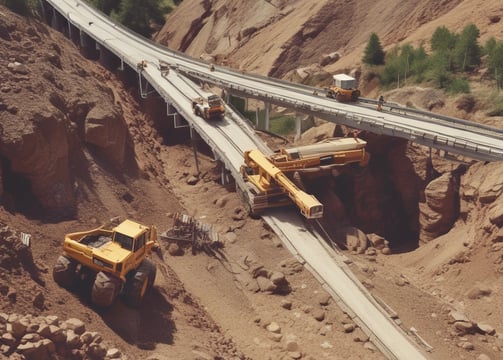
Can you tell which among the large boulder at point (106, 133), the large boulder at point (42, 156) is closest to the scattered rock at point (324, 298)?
the large boulder at point (42, 156)

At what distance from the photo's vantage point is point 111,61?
194 feet

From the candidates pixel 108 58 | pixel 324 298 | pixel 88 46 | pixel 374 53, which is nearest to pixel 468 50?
pixel 374 53

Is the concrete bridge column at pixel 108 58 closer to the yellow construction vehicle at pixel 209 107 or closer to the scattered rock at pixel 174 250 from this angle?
the yellow construction vehicle at pixel 209 107

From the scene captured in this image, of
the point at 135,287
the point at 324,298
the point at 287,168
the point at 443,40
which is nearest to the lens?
the point at 135,287

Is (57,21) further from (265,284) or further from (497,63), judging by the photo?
(265,284)

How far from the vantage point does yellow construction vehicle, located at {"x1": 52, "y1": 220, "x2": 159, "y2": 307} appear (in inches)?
922

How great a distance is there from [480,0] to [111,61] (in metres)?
33.8

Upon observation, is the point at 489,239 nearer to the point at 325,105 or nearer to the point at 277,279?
the point at 277,279

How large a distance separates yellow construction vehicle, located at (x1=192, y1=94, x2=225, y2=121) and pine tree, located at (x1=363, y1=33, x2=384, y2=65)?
16.0 metres

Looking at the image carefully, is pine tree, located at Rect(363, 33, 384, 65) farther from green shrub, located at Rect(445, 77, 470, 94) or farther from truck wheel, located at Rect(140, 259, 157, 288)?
Result: truck wheel, located at Rect(140, 259, 157, 288)

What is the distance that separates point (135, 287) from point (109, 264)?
5.53 feet

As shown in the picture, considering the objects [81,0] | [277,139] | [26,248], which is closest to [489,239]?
[277,139]

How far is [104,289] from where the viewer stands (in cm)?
2314

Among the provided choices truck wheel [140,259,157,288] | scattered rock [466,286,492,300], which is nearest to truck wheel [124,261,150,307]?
truck wheel [140,259,157,288]
